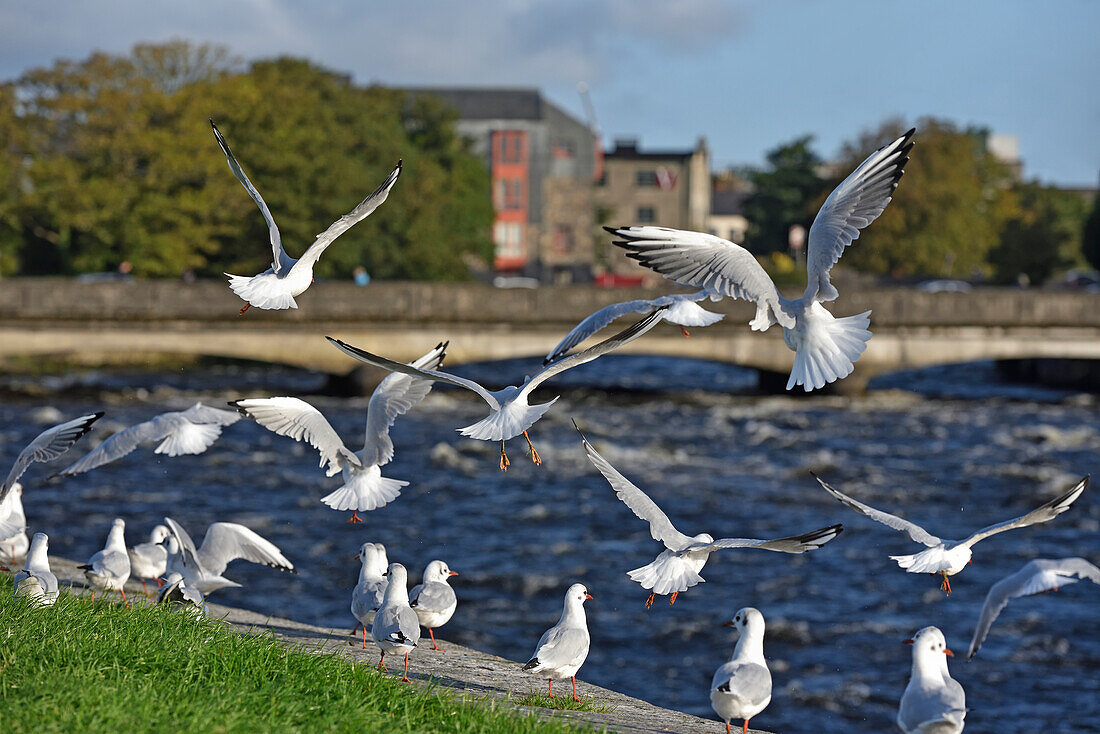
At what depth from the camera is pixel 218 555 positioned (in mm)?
10281

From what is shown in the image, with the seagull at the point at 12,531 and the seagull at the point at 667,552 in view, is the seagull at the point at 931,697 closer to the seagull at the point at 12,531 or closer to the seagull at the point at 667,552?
the seagull at the point at 667,552

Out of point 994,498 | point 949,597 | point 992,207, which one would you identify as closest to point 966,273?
point 992,207

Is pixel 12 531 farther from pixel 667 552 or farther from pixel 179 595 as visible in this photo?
pixel 667 552

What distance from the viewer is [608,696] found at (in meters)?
9.37

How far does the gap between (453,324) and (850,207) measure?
33132 mm

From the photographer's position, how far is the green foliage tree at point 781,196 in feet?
→ 351

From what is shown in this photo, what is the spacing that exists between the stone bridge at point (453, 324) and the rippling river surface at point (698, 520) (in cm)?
157

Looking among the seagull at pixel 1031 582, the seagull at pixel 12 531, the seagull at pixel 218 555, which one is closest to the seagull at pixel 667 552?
the seagull at pixel 1031 582

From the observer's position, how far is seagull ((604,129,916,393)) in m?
7.06

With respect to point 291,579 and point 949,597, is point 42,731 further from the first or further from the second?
point 949,597

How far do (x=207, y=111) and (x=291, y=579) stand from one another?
1515 inches

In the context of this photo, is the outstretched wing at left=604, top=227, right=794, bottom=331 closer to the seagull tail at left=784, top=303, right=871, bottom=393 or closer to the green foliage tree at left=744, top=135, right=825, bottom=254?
the seagull tail at left=784, top=303, right=871, bottom=393

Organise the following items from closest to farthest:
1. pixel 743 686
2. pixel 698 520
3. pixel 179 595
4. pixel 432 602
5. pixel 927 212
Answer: pixel 743 686 < pixel 432 602 < pixel 179 595 < pixel 698 520 < pixel 927 212

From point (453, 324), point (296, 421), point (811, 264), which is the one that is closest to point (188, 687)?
point (296, 421)
